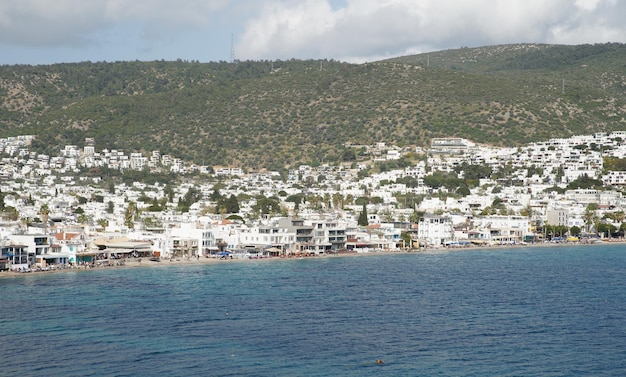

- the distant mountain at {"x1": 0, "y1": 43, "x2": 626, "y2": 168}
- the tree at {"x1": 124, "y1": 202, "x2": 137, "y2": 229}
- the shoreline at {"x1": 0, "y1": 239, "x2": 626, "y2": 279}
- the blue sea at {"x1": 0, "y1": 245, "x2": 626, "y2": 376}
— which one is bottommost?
the blue sea at {"x1": 0, "y1": 245, "x2": 626, "y2": 376}

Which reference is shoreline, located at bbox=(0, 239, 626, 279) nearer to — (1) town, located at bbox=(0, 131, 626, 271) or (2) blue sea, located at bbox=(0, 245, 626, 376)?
(1) town, located at bbox=(0, 131, 626, 271)

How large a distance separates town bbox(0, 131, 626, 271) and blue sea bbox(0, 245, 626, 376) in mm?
11989

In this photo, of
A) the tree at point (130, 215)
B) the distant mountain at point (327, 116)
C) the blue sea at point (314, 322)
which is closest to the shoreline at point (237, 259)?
the blue sea at point (314, 322)

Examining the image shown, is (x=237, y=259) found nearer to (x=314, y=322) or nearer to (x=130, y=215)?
(x=130, y=215)

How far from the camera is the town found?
8438 cm

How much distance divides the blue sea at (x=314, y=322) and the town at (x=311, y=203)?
12.0 meters

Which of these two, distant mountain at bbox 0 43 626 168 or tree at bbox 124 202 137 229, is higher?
distant mountain at bbox 0 43 626 168

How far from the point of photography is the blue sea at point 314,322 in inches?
1510

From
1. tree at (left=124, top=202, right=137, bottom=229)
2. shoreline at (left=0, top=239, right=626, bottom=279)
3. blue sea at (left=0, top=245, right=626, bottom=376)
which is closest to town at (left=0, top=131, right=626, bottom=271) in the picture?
tree at (left=124, top=202, right=137, bottom=229)

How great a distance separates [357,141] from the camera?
16775cm

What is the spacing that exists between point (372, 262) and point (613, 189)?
2479 inches

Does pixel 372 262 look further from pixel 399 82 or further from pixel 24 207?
pixel 399 82

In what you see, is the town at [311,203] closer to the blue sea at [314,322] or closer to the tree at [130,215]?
the tree at [130,215]

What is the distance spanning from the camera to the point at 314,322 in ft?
155
